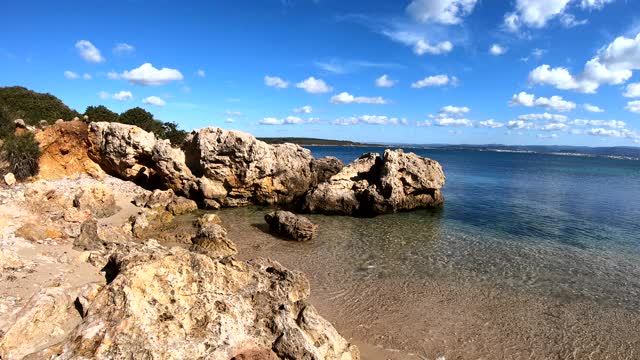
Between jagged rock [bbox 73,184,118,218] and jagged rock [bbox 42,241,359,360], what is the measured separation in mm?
12654

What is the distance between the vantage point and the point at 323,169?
1204 inches

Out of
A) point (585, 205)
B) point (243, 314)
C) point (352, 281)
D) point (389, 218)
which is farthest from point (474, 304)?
point (585, 205)

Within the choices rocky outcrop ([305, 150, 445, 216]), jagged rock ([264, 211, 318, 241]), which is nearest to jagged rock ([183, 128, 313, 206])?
rocky outcrop ([305, 150, 445, 216])

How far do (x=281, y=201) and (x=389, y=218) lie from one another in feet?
26.4

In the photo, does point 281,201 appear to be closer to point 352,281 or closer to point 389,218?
point 389,218

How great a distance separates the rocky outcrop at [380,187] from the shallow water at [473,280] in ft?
4.60

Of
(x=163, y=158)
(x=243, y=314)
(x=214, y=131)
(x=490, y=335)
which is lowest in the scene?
(x=490, y=335)

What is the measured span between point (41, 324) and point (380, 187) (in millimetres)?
21770

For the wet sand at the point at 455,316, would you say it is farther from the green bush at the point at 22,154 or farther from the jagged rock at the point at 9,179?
the green bush at the point at 22,154

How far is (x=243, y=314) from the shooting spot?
7082 millimetres

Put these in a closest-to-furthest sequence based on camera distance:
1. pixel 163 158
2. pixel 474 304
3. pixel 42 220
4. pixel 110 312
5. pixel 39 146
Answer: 1. pixel 110 312
2. pixel 474 304
3. pixel 42 220
4. pixel 39 146
5. pixel 163 158

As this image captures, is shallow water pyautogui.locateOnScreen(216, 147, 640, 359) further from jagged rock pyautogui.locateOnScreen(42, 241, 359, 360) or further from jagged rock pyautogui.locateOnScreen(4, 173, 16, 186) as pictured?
jagged rock pyautogui.locateOnScreen(4, 173, 16, 186)

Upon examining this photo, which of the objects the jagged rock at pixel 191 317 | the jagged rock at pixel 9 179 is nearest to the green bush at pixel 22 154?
the jagged rock at pixel 9 179

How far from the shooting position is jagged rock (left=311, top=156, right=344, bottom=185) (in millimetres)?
30234
